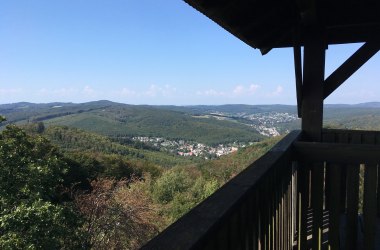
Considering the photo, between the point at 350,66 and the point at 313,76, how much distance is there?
1.18ft

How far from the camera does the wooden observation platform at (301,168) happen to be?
1.08m

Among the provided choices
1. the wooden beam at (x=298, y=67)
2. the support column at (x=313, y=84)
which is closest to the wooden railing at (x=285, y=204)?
the support column at (x=313, y=84)

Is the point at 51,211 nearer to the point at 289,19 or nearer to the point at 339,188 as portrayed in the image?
the point at 289,19

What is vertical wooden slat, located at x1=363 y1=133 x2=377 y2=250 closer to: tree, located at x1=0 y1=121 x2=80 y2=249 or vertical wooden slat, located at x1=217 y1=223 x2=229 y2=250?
vertical wooden slat, located at x1=217 y1=223 x2=229 y2=250

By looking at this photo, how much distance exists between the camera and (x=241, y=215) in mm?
1205

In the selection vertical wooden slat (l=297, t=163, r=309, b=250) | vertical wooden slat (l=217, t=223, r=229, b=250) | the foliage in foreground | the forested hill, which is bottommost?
the forested hill

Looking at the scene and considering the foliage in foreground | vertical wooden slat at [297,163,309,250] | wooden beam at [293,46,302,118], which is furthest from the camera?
the foliage in foreground

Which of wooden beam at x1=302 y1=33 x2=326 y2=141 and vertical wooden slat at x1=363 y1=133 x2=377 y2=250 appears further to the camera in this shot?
wooden beam at x1=302 y1=33 x2=326 y2=141

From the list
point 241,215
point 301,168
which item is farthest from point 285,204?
point 241,215

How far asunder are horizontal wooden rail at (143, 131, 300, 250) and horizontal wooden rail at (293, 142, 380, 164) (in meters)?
0.39

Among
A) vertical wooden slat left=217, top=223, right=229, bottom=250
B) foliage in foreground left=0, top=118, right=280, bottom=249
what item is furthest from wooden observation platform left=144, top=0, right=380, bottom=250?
foliage in foreground left=0, top=118, right=280, bottom=249

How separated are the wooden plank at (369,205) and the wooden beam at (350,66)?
3.24ft

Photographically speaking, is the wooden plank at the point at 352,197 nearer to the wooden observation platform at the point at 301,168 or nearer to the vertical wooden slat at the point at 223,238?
the wooden observation platform at the point at 301,168

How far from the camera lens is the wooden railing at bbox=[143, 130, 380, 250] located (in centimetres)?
92
